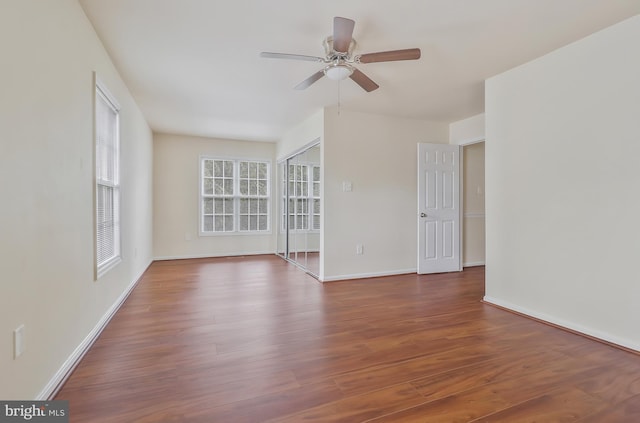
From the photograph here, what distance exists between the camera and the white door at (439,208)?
4.51 meters

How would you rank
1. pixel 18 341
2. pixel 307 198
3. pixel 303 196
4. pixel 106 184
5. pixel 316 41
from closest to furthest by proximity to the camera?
1. pixel 18 341
2. pixel 316 41
3. pixel 106 184
4. pixel 307 198
5. pixel 303 196

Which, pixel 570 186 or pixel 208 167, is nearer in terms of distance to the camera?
pixel 570 186

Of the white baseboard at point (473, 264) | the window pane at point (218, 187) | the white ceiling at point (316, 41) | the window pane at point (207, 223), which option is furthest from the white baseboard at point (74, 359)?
the white baseboard at point (473, 264)

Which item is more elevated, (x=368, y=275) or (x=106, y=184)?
(x=106, y=184)

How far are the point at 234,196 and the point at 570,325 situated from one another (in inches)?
217

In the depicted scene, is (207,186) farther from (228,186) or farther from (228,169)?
(228,169)

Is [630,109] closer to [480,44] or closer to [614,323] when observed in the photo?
[480,44]

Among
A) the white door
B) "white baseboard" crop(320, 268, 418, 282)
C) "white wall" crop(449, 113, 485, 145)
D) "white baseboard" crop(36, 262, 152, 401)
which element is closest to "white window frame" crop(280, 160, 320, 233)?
"white baseboard" crop(320, 268, 418, 282)

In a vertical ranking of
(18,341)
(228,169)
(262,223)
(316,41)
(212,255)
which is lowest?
(212,255)

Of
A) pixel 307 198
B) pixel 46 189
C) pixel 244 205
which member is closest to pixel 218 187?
pixel 244 205

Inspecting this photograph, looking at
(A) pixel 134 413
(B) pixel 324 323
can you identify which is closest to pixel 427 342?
(B) pixel 324 323

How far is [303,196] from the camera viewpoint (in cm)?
512

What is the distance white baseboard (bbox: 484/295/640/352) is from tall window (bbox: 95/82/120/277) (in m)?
A: 3.74

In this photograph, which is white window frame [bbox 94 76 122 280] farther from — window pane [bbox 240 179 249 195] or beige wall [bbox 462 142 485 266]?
beige wall [bbox 462 142 485 266]
